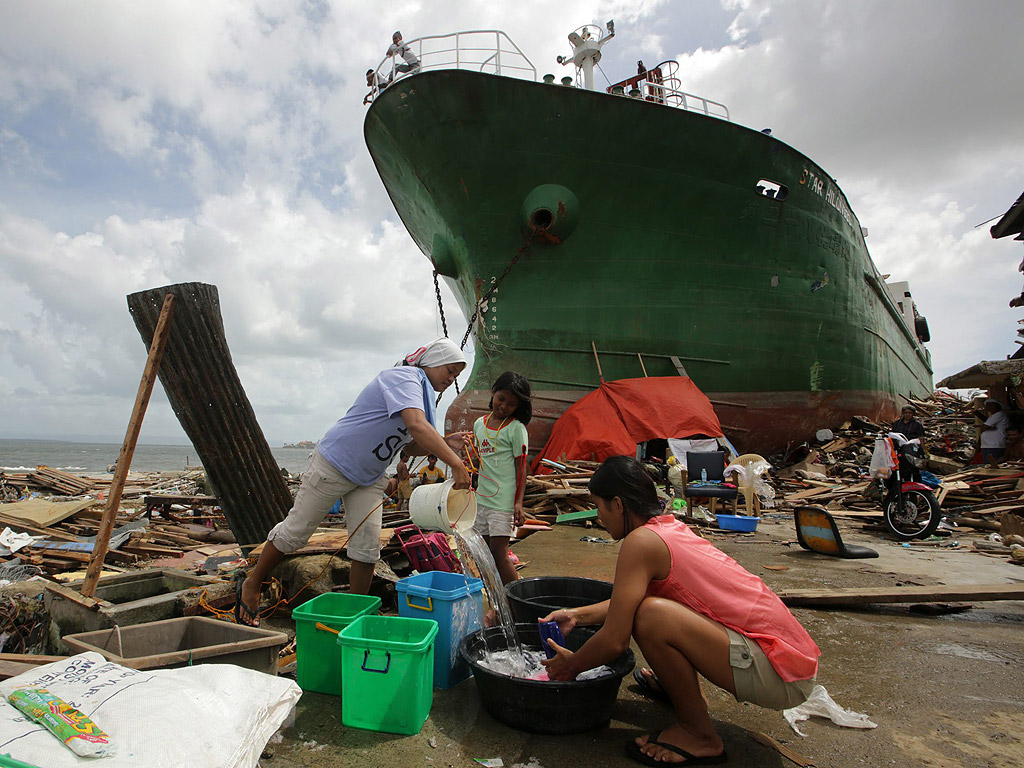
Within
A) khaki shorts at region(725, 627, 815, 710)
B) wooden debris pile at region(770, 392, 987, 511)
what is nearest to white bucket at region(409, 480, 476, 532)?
khaki shorts at region(725, 627, 815, 710)

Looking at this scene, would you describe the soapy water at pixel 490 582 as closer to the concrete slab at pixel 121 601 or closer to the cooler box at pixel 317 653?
the cooler box at pixel 317 653

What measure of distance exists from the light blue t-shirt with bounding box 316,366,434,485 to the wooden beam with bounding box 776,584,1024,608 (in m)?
3.06

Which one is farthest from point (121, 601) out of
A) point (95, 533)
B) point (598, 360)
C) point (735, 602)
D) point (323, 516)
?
point (598, 360)

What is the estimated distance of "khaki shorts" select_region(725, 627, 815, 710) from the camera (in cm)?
200

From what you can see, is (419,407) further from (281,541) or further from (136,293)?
(136,293)

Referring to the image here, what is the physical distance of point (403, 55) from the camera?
11367 mm

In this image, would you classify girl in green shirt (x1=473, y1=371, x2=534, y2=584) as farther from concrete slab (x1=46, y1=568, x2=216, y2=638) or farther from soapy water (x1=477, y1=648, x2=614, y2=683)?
concrete slab (x1=46, y1=568, x2=216, y2=638)

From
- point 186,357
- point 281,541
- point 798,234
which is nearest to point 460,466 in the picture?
point 281,541

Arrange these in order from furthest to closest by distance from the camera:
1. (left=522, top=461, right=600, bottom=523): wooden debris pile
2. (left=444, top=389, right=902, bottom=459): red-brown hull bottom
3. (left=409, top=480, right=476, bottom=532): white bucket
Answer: (left=444, top=389, right=902, bottom=459): red-brown hull bottom < (left=522, top=461, right=600, bottom=523): wooden debris pile < (left=409, top=480, right=476, bottom=532): white bucket

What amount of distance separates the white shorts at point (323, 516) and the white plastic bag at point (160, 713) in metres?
1.24

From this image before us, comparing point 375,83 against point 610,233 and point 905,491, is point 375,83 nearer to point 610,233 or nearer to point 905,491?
point 610,233

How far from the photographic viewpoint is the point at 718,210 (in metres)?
12.4

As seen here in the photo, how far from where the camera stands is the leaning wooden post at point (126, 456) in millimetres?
2945

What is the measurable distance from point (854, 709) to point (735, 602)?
1.09 metres
